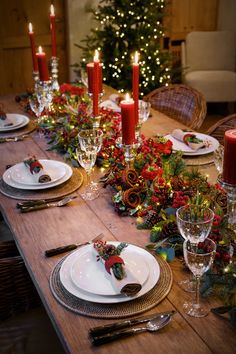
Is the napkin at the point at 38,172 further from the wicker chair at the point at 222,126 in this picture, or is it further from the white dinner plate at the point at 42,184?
the wicker chair at the point at 222,126

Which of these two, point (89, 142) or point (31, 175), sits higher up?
point (89, 142)

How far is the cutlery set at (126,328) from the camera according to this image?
1.02m


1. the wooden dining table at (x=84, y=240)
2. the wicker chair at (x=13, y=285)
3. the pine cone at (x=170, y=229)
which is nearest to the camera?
the wooden dining table at (x=84, y=240)

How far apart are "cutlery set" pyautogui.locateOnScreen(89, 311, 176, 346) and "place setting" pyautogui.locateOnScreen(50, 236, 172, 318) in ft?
0.10

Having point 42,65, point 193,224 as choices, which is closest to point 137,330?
point 193,224

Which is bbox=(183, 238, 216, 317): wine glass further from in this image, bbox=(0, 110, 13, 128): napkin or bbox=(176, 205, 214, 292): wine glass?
bbox=(0, 110, 13, 128): napkin

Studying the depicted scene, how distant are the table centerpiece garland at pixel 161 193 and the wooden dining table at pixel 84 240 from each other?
45 mm

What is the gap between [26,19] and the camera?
14.3 feet

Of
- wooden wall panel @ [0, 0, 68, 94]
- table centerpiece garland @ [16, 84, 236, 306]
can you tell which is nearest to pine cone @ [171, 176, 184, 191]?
table centerpiece garland @ [16, 84, 236, 306]

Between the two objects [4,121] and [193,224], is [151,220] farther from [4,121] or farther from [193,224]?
[4,121]

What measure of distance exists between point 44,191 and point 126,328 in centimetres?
77

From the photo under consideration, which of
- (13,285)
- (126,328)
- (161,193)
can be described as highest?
(161,193)

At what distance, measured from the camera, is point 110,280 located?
1.18 m

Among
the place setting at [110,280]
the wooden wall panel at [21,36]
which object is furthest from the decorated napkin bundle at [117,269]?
the wooden wall panel at [21,36]
